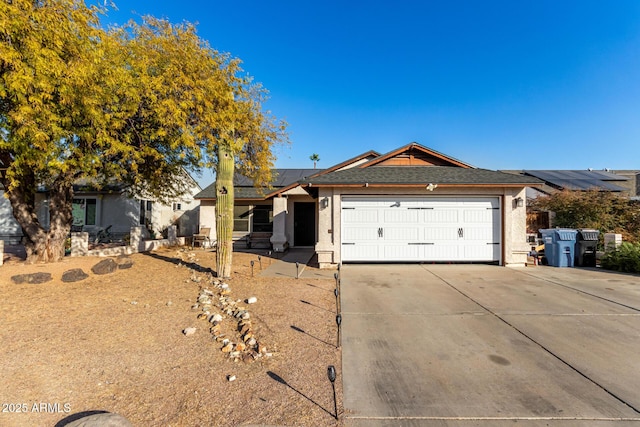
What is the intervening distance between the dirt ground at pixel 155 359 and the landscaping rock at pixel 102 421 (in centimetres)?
20

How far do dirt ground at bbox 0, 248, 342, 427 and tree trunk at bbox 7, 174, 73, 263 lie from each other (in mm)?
2256

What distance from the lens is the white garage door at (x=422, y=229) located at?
977 centimetres

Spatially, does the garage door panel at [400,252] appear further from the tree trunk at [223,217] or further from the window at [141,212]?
the window at [141,212]

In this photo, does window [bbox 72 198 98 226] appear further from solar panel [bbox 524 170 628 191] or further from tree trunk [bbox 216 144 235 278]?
solar panel [bbox 524 170 628 191]

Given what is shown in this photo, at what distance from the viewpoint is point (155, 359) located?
3490mm

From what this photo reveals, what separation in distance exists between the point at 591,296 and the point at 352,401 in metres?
6.68

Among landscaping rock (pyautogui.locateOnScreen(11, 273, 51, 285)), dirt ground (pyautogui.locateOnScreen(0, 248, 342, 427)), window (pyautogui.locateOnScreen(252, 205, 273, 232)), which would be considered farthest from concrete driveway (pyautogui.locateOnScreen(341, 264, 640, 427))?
window (pyautogui.locateOnScreen(252, 205, 273, 232))

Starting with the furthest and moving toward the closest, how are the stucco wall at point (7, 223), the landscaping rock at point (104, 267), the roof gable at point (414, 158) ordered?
the stucco wall at point (7, 223) < the roof gable at point (414, 158) < the landscaping rock at point (104, 267)

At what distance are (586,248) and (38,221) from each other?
17.9 meters

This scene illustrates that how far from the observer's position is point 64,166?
597 cm

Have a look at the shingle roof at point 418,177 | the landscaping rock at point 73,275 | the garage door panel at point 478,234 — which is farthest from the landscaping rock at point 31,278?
the garage door panel at point 478,234

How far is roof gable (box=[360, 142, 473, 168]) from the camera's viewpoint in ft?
37.4

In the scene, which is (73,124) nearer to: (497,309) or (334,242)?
(334,242)

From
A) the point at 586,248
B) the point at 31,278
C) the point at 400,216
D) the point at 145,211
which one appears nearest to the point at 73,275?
the point at 31,278
